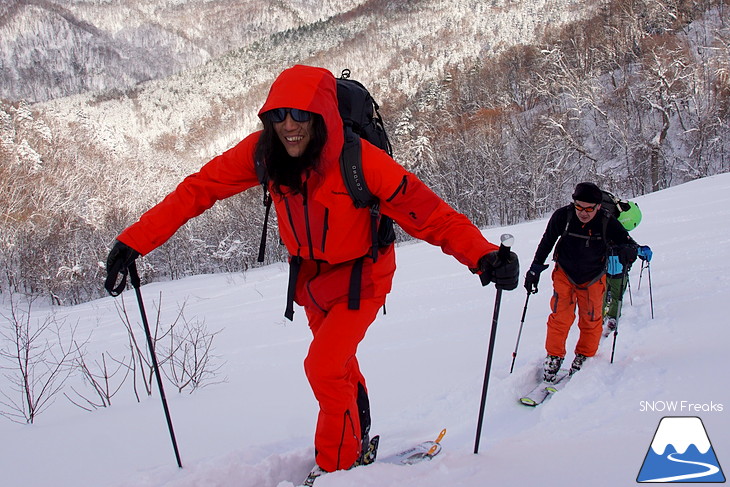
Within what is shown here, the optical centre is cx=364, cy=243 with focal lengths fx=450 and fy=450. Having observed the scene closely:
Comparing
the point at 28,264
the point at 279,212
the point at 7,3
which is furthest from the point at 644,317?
the point at 7,3

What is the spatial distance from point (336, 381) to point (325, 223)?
0.78 metres

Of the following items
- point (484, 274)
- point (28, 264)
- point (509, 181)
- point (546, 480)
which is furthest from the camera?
point (509, 181)

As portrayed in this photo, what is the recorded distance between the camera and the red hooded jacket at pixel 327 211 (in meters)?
2.02

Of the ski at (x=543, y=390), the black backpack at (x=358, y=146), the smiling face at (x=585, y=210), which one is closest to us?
the black backpack at (x=358, y=146)

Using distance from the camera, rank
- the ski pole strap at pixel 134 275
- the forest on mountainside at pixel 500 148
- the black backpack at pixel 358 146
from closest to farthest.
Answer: the black backpack at pixel 358 146 < the ski pole strap at pixel 134 275 < the forest on mountainside at pixel 500 148

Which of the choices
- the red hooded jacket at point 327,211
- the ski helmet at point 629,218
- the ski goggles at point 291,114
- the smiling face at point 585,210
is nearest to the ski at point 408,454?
the red hooded jacket at point 327,211

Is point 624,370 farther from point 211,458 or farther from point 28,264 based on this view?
point 28,264

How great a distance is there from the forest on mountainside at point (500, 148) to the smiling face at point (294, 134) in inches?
1209

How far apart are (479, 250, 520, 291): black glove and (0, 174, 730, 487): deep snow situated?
765 mm

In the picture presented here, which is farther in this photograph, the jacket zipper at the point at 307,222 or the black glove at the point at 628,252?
the black glove at the point at 628,252

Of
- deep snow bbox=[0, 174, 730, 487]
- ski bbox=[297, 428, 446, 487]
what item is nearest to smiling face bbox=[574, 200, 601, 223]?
deep snow bbox=[0, 174, 730, 487]

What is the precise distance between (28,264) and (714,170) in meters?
44.2

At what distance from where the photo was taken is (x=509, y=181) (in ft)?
111
